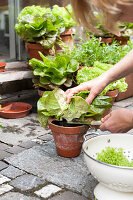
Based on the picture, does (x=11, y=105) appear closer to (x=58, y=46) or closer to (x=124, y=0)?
(x=58, y=46)

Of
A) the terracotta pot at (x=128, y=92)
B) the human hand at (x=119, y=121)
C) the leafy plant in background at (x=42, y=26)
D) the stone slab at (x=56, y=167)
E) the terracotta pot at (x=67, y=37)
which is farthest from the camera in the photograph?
the terracotta pot at (x=128, y=92)

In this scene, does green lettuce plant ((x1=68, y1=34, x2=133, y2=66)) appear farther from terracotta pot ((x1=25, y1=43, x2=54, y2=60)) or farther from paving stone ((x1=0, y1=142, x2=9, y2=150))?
paving stone ((x1=0, y1=142, x2=9, y2=150))

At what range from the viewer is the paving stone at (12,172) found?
238 centimetres

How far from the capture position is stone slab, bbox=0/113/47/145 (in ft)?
10.1

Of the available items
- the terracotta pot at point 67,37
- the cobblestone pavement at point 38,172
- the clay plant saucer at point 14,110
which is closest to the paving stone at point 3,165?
the cobblestone pavement at point 38,172

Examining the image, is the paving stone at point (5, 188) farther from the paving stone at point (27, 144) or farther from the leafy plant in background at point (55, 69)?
the leafy plant in background at point (55, 69)

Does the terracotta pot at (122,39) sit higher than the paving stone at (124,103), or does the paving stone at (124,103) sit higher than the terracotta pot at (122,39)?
the terracotta pot at (122,39)

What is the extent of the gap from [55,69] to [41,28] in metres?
0.68

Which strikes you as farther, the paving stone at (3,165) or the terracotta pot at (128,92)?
the terracotta pot at (128,92)

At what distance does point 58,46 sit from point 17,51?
2.76 ft

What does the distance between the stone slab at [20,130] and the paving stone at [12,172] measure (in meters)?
0.55

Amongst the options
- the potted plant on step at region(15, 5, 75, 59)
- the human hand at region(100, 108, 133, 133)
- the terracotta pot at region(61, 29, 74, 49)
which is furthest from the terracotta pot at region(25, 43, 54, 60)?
the human hand at region(100, 108, 133, 133)

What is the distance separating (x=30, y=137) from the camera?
3145 mm

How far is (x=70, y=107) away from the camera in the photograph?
8.24 ft
